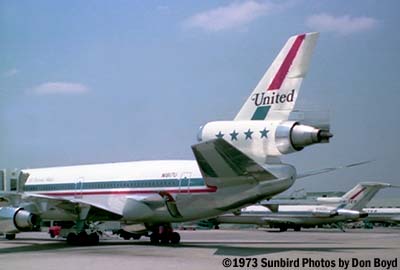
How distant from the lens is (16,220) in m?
26.4

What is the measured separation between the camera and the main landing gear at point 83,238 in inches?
1075

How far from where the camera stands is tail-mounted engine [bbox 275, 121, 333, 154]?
773 inches

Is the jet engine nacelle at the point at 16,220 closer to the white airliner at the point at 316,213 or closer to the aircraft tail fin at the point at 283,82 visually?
the aircraft tail fin at the point at 283,82

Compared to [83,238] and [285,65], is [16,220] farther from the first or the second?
[285,65]

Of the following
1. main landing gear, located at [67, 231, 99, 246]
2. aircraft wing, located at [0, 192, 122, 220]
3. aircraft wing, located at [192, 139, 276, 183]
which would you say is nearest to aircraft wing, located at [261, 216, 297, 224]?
aircraft wing, located at [0, 192, 122, 220]

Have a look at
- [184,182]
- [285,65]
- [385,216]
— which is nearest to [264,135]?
[285,65]

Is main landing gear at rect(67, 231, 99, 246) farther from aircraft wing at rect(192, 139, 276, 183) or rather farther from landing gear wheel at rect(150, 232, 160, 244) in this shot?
aircraft wing at rect(192, 139, 276, 183)

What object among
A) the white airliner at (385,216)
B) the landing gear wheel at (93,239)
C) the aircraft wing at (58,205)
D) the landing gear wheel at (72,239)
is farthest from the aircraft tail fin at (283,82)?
the white airliner at (385,216)

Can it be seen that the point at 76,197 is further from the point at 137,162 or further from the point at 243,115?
the point at 243,115

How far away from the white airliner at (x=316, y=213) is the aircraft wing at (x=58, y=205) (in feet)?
88.0

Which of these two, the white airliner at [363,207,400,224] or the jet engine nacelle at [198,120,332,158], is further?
the white airliner at [363,207,400,224]

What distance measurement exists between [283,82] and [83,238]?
12.4 m

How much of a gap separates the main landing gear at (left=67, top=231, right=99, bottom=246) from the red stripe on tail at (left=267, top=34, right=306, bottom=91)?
11580 mm

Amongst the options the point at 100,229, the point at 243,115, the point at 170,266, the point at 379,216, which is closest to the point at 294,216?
the point at 379,216
